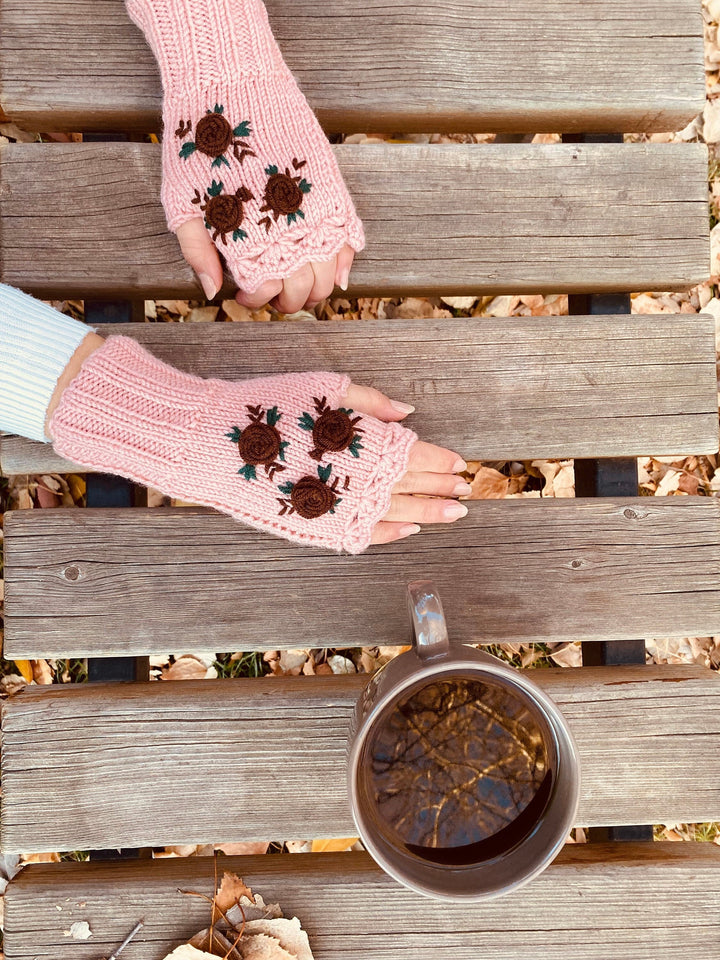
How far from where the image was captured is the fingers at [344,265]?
2.73ft

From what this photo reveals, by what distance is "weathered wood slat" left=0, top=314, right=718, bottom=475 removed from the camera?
866 mm

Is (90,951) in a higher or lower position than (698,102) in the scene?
lower

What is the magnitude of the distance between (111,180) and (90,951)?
90 centimetres

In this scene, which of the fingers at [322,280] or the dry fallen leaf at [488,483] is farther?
the dry fallen leaf at [488,483]

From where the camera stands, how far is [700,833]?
1.21 m

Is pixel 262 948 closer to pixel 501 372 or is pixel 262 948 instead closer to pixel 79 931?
pixel 79 931

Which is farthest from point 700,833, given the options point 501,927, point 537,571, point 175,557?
point 175,557

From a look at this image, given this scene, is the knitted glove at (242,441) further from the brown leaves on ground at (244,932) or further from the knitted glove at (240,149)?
the brown leaves on ground at (244,932)

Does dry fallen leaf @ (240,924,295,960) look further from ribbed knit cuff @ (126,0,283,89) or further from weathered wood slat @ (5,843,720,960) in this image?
ribbed knit cuff @ (126,0,283,89)

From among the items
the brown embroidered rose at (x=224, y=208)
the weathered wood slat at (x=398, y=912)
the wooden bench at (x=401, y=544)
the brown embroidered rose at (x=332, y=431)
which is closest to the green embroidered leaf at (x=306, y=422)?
the brown embroidered rose at (x=332, y=431)

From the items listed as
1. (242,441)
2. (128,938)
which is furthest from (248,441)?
(128,938)

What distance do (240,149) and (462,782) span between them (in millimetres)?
709

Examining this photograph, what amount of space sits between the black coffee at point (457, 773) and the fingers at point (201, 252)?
51 cm

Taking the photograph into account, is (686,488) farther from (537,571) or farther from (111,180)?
(111,180)
